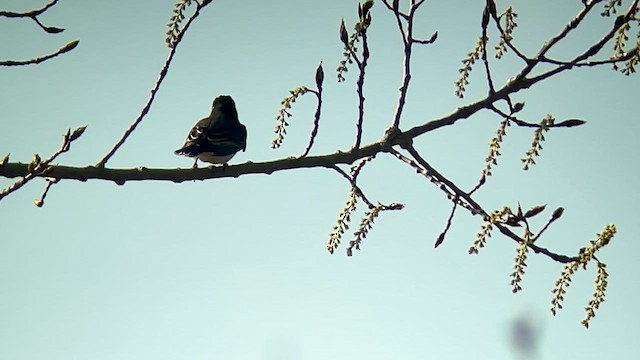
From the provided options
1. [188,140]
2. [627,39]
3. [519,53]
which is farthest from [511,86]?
[188,140]

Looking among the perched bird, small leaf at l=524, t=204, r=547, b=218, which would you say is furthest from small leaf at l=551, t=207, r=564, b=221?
the perched bird

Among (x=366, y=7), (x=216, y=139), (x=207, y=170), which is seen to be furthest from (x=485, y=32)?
(x=216, y=139)

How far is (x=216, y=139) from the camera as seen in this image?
23.4 ft

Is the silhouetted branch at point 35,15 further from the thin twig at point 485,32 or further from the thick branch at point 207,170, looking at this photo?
the thin twig at point 485,32

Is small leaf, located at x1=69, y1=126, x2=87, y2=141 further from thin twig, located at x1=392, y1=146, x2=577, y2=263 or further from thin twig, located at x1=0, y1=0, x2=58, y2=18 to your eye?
thin twig, located at x1=392, y1=146, x2=577, y2=263

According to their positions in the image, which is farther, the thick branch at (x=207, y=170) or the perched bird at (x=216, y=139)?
the perched bird at (x=216, y=139)

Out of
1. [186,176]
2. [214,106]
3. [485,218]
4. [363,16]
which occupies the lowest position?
[485,218]

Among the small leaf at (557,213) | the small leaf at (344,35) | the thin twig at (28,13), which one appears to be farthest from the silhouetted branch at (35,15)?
the small leaf at (557,213)

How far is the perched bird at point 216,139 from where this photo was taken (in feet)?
22.3

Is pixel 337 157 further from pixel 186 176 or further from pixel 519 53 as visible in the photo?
pixel 519 53

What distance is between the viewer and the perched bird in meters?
6.80

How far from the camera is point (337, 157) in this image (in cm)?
367

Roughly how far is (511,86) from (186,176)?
1.81 m

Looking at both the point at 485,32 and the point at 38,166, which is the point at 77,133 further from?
the point at 485,32
